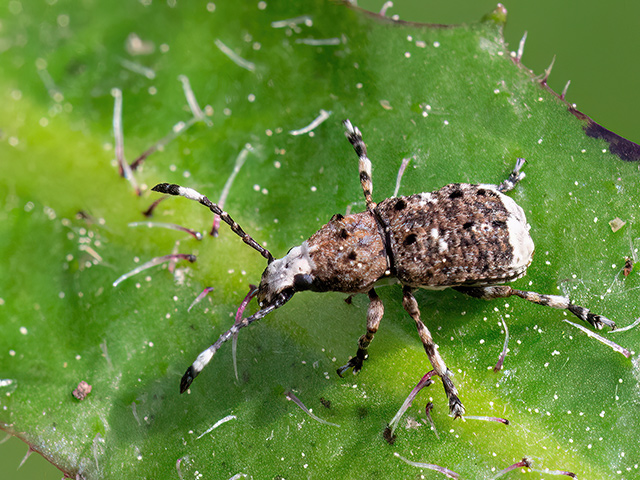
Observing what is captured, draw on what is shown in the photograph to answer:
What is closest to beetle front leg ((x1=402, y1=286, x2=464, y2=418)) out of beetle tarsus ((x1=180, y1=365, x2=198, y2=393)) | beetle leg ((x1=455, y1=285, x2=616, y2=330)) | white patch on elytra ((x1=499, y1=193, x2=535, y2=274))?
beetle leg ((x1=455, y1=285, x2=616, y2=330))

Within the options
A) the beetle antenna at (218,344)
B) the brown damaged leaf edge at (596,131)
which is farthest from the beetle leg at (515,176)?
the beetle antenna at (218,344)

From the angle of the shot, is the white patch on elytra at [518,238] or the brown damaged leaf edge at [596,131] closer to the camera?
the white patch on elytra at [518,238]

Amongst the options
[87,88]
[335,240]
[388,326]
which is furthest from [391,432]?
[87,88]

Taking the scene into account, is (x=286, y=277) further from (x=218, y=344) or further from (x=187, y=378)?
(x=187, y=378)

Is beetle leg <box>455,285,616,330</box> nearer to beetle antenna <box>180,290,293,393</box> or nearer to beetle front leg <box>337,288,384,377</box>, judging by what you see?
beetle front leg <box>337,288,384,377</box>

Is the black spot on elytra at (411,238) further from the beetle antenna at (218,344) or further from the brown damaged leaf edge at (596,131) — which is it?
the brown damaged leaf edge at (596,131)

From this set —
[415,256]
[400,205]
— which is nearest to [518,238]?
[415,256]

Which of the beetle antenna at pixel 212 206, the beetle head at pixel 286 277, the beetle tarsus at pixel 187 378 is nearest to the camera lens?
the beetle tarsus at pixel 187 378

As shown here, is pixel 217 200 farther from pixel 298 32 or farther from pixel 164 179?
pixel 298 32
